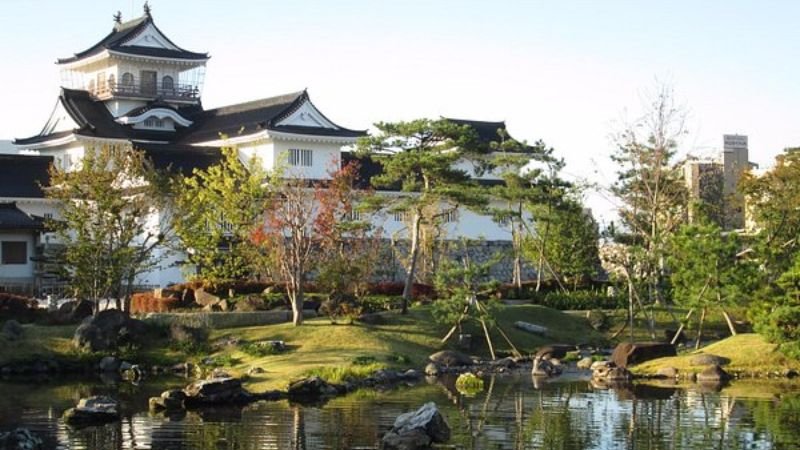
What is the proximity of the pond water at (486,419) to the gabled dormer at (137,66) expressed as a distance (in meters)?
32.1

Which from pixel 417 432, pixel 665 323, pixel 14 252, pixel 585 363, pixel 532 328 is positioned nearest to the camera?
pixel 417 432

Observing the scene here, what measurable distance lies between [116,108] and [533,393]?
36.3 metres

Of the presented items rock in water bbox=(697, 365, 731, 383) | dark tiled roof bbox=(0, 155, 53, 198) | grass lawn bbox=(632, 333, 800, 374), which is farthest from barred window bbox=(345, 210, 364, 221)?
rock in water bbox=(697, 365, 731, 383)

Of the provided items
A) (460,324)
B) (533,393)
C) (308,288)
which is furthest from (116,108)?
(533,393)

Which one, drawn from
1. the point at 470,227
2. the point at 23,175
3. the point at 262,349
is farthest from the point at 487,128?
the point at 262,349

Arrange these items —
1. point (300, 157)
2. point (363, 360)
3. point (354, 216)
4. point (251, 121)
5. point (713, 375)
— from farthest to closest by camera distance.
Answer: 1. point (251, 121)
2. point (300, 157)
3. point (354, 216)
4. point (363, 360)
5. point (713, 375)

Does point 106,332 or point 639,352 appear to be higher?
point 106,332

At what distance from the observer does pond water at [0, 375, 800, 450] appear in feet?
62.4

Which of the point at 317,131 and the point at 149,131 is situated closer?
the point at 317,131

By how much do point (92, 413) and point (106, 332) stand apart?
1024 cm

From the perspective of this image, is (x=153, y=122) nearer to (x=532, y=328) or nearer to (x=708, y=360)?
(x=532, y=328)

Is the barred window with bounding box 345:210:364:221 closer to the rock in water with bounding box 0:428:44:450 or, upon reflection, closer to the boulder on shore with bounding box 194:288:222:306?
the boulder on shore with bounding box 194:288:222:306

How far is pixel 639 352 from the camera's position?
98.7ft

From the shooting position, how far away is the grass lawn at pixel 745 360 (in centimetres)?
2880
